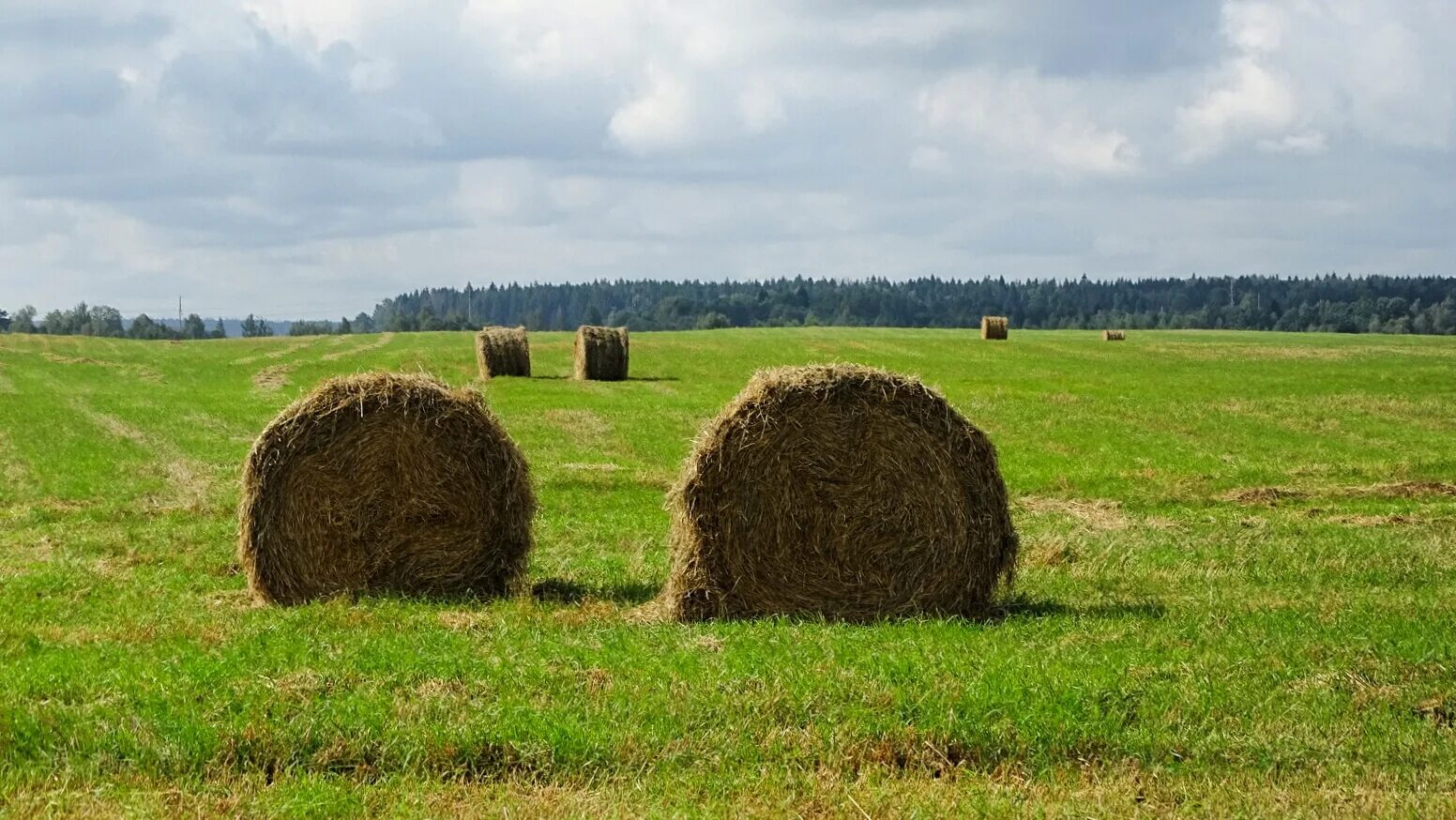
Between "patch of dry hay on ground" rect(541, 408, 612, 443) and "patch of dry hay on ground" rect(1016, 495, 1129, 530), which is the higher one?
"patch of dry hay on ground" rect(541, 408, 612, 443)

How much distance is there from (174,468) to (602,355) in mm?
22432

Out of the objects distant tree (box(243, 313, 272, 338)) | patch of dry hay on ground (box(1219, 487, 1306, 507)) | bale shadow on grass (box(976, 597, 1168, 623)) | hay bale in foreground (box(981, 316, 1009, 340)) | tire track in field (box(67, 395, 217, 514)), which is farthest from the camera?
distant tree (box(243, 313, 272, 338))

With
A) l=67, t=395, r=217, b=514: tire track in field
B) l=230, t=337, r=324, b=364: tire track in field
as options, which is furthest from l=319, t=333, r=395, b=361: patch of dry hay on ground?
l=67, t=395, r=217, b=514: tire track in field

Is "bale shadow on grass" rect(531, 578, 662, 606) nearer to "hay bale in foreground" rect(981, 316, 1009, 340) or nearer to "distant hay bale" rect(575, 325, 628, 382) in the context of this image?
"distant hay bale" rect(575, 325, 628, 382)

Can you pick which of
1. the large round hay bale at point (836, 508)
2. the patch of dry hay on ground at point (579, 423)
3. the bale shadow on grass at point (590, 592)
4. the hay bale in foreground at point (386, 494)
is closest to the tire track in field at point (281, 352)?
the patch of dry hay on ground at point (579, 423)

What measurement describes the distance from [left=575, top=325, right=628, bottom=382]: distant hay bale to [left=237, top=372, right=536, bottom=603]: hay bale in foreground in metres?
32.6

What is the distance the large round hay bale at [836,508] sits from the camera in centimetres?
1266

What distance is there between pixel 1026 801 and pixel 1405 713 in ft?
9.59

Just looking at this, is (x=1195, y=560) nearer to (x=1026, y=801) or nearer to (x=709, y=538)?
(x=709, y=538)

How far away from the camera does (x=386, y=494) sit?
14.0m

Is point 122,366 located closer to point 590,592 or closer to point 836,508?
point 590,592

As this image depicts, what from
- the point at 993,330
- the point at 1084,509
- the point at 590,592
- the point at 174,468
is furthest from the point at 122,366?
the point at 590,592

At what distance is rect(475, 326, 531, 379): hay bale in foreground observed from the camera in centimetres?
4803

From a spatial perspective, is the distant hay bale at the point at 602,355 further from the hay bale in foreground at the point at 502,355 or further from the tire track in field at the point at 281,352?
the tire track in field at the point at 281,352
